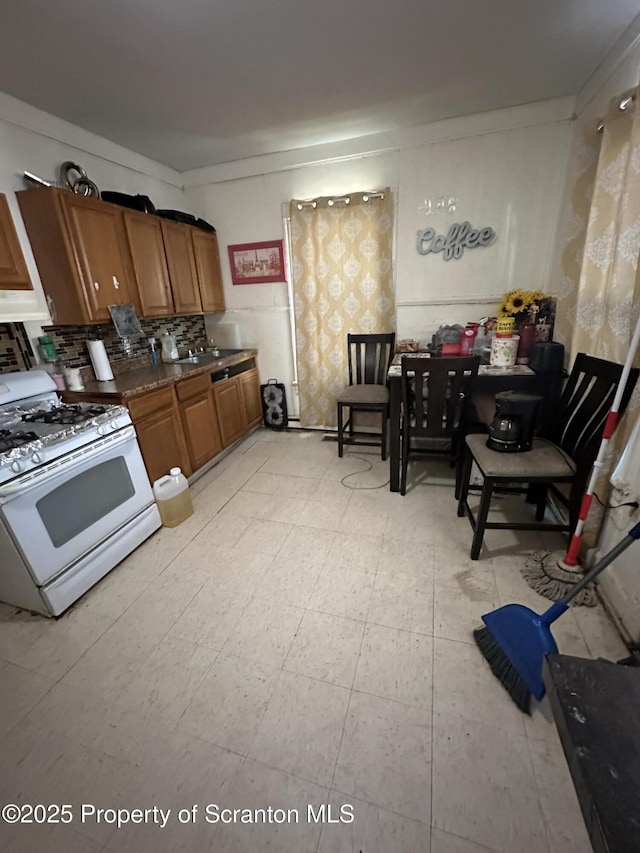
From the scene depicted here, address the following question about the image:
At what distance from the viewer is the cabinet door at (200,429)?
2.56 meters

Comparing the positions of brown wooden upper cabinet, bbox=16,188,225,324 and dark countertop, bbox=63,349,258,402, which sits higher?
brown wooden upper cabinet, bbox=16,188,225,324

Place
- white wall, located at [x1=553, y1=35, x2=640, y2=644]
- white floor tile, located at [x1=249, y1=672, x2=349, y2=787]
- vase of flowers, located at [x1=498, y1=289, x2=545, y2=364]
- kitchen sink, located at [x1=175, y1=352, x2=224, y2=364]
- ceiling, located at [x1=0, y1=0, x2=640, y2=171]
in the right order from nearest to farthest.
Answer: white floor tile, located at [x1=249, y1=672, x2=349, y2=787], white wall, located at [x1=553, y1=35, x2=640, y2=644], ceiling, located at [x1=0, y1=0, x2=640, y2=171], vase of flowers, located at [x1=498, y1=289, x2=545, y2=364], kitchen sink, located at [x1=175, y1=352, x2=224, y2=364]

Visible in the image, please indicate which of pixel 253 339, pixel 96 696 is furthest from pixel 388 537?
pixel 253 339

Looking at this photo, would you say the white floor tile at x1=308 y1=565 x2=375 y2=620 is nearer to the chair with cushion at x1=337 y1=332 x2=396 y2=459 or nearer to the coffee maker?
the coffee maker

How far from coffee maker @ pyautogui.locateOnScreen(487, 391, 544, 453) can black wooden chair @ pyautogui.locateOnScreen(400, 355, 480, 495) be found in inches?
12.1

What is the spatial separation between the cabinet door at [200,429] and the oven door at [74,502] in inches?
22.8

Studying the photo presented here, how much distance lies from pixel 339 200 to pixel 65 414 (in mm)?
2552

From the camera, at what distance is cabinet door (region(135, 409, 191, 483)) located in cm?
218

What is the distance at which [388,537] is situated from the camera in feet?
6.56

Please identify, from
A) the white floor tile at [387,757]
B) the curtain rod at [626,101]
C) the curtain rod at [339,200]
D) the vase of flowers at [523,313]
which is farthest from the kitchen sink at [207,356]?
the curtain rod at [626,101]

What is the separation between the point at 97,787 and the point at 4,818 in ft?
0.80

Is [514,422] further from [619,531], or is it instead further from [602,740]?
[602,740]

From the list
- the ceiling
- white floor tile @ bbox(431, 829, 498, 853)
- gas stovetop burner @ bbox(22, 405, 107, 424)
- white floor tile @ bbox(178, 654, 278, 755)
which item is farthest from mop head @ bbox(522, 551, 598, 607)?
the ceiling

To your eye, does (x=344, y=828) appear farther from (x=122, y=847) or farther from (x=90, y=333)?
(x=90, y=333)
